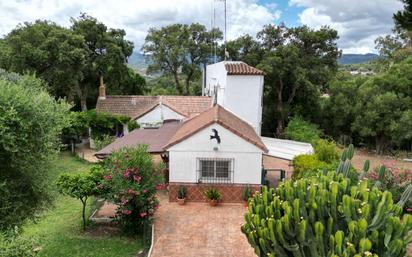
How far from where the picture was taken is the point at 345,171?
1387cm

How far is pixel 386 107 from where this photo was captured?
38438 millimetres

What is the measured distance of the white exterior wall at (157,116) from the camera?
41072mm

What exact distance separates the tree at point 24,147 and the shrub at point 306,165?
49.0 ft

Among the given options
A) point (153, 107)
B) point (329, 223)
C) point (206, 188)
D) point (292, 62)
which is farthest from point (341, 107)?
point (329, 223)

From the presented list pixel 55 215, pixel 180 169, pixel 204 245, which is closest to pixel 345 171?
pixel 204 245

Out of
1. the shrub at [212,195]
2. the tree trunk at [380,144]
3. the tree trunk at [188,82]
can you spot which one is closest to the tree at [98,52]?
the tree trunk at [188,82]

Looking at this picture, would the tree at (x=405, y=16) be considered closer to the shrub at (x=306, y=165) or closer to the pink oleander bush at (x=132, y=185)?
the shrub at (x=306, y=165)

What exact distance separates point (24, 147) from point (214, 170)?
39.9 ft

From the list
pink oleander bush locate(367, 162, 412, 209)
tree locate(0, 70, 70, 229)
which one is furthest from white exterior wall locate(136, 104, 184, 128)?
pink oleander bush locate(367, 162, 412, 209)

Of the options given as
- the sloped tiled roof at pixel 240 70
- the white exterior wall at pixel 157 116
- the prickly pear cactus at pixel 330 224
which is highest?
the sloped tiled roof at pixel 240 70

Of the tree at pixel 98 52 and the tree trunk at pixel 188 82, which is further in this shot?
the tree trunk at pixel 188 82

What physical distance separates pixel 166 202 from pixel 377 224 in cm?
1615

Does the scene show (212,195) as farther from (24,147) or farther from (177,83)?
(177,83)

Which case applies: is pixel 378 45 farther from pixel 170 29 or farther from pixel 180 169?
pixel 180 169
